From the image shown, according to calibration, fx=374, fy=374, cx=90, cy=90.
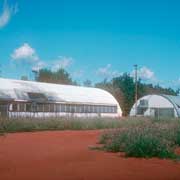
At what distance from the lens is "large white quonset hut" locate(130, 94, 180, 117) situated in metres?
53.5

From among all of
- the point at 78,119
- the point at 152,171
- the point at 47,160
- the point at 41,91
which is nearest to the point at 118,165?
the point at 152,171

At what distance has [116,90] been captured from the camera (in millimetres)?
73000

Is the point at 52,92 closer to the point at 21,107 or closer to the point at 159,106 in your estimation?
the point at 21,107

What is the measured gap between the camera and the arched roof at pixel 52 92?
4103 centimetres

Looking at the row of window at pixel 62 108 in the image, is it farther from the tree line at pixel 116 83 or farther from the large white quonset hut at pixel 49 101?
the tree line at pixel 116 83

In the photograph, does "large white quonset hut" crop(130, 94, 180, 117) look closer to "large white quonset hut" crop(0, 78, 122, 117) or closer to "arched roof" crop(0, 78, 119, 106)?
"large white quonset hut" crop(0, 78, 122, 117)

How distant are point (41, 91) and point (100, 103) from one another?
9458 mm

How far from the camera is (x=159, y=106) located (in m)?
55.2

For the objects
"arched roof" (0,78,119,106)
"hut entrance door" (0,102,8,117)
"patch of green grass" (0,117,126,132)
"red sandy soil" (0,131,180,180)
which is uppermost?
"arched roof" (0,78,119,106)

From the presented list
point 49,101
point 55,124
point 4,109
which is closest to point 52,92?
point 49,101

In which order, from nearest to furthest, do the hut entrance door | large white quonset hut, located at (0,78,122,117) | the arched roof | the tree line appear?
the hut entrance door, large white quonset hut, located at (0,78,122,117), the arched roof, the tree line

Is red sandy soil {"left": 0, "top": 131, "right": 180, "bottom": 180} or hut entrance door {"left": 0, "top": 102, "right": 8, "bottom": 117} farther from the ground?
hut entrance door {"left": 0, "top": 102, "right": 8, "bottom": 117}

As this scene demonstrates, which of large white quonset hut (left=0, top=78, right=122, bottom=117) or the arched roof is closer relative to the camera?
large white quonset hut (left=0, top=78, right=122, bottom=117)

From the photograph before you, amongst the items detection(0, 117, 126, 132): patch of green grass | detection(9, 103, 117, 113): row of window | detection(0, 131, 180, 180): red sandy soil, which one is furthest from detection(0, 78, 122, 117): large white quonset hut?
detection(0, 131, 180, 180): red sandy soil
